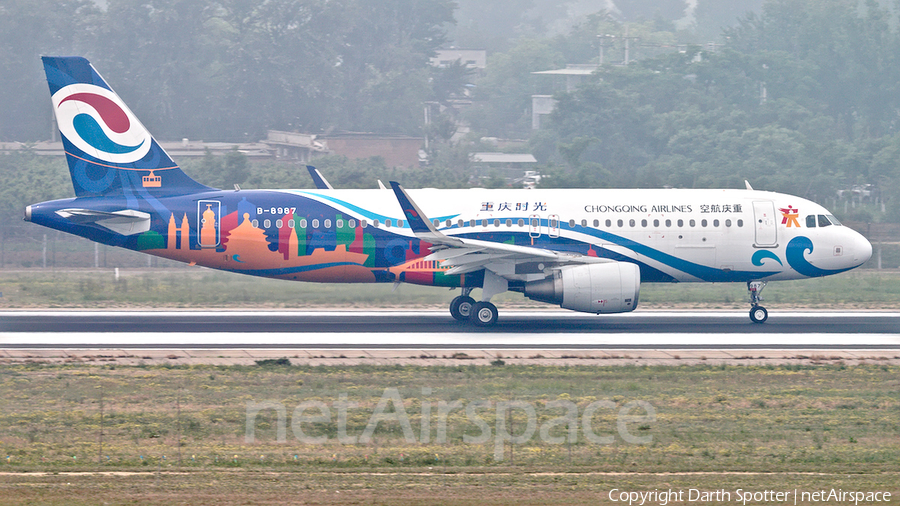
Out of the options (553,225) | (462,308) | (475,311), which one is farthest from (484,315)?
(553,225)

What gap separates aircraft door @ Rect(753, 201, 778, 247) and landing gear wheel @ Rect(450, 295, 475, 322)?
878 centimetres

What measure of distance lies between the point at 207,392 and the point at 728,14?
564 feet

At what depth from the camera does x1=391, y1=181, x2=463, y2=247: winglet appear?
2789 cm

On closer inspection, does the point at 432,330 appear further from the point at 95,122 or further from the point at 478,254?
the point at 95,122

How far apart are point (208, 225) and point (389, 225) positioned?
539 cm

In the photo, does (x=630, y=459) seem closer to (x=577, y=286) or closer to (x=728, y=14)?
(x=577, y=286)

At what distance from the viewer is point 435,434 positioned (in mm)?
16203

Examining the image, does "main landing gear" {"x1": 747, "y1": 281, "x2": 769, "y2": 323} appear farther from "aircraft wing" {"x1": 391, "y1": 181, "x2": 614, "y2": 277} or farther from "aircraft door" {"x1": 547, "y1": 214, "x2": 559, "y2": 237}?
"aircraft door" {"x1": 547, "y1": 214, "x2": 559, "y2": 237}

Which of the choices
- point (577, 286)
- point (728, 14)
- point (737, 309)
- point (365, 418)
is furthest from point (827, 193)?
point (728, 14)

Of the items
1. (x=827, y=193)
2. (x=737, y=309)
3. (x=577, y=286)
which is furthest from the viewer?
(x=827, y=193)

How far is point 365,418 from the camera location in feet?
56.3

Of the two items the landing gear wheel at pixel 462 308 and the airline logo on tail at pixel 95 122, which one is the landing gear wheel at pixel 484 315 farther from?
the airline logo on tail at pixel 95 122

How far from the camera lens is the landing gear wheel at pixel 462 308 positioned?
99.7 feet

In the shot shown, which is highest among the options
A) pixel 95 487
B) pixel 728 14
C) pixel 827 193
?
pixel 728 14
